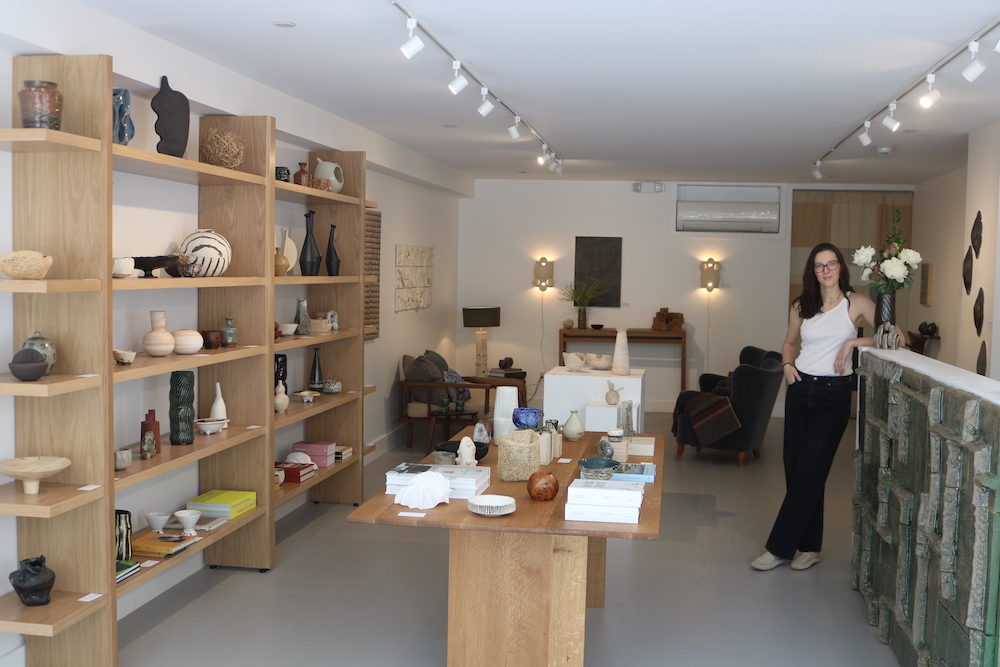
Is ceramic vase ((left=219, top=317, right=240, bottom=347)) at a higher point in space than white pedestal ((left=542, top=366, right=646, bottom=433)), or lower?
higher

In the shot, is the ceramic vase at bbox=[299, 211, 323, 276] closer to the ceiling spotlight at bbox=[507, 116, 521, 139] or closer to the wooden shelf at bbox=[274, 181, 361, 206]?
the wooden shelf at bbox=[274, 181, 361, 206]

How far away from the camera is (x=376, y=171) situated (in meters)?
7.30

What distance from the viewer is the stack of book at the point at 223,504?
169 inches

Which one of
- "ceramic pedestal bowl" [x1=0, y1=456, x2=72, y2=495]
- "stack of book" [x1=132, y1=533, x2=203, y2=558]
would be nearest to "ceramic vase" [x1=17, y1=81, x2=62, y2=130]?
"ceramic pedestal bowl" [x1=0, y1=456, x2=72, y2=495]

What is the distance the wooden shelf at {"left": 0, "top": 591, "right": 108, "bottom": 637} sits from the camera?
2.96 m

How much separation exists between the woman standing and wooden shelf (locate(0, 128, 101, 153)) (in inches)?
129

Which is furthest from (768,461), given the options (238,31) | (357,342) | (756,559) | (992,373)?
(238,31)

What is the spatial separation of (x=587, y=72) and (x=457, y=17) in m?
1.14

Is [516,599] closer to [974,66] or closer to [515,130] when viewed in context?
[974,66]

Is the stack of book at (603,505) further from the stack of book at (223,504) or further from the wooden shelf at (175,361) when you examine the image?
the stack of book at (223,504)

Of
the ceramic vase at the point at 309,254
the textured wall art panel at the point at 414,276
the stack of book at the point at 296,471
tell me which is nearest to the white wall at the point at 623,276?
the textured wall art panel at the point at 414,276

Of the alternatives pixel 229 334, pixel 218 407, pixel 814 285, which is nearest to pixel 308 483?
pixel 218 407

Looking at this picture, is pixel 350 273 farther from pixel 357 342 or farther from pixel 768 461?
pixel 768 461

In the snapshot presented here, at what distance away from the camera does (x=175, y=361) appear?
3742 millimetres
